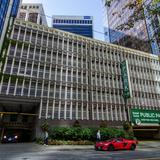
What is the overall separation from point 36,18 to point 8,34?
71740mm

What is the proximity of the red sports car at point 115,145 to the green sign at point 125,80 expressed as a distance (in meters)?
16.2

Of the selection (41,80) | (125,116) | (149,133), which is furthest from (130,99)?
(41,80)

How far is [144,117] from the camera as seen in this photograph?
34875mm

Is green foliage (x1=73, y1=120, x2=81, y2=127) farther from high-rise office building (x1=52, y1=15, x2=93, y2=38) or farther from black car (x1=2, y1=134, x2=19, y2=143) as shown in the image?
high-rise office building (x1=52, y1=15, x2=93, y2=38)

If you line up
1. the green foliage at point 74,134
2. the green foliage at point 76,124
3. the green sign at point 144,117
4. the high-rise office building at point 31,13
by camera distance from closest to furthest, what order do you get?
the green foliage at point 74,134 < the green foliage at point 76,124 < the green sign at point 144,117 < the high-rise office building at point 31,13

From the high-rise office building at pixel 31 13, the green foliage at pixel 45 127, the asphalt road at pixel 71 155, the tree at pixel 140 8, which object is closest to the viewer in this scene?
the tree at pixel 140 8

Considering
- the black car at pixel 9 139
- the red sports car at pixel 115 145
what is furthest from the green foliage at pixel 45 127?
the red sports car at pixel 115 145

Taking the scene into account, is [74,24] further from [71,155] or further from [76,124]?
[71,155]

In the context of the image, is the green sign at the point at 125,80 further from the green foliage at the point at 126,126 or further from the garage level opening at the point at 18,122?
the garage level opening at the point at 18,122

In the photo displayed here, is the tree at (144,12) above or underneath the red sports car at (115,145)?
above

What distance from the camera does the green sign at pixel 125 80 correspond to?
118 ft

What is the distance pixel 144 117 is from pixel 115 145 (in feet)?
58.9

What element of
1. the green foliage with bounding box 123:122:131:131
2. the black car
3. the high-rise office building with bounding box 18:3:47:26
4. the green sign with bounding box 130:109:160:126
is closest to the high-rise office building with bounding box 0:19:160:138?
the green sign with bounding box 130:109:160:126

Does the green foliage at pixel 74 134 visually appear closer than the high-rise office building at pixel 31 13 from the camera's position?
Yes
